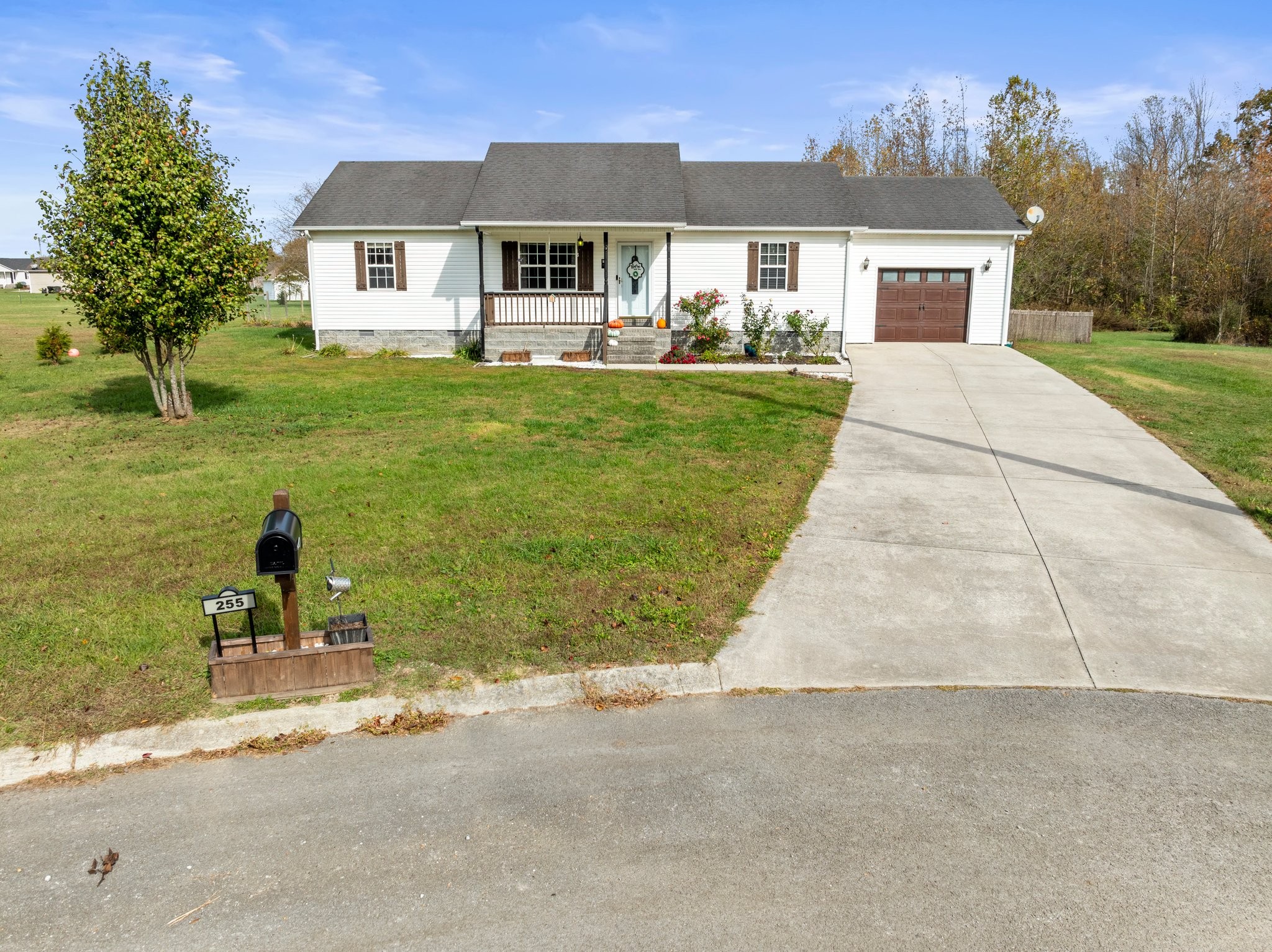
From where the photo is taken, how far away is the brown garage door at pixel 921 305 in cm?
2283

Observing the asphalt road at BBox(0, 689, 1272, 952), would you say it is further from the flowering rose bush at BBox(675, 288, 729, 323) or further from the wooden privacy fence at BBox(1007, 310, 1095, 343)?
the wooden privacy fence at BBox(1007, 310, 1095, 343)

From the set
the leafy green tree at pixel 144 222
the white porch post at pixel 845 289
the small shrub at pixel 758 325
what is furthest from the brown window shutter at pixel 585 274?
the leafy green tree at pixel 144 222

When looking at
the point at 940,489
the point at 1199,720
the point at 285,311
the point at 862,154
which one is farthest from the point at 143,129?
the point at 862,154

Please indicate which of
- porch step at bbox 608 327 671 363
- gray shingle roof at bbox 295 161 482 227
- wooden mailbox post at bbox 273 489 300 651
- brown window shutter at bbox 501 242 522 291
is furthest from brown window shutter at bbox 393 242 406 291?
wooden mailbox post at bbox 273 489 300 651

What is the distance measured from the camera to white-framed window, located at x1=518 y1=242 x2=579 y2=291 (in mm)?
21422

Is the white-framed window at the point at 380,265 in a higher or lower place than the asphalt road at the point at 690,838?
higher

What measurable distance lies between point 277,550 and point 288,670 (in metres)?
0.74

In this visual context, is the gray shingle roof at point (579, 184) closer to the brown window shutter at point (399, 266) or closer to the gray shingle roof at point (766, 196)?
the gray shingle roof at point (766, 196)

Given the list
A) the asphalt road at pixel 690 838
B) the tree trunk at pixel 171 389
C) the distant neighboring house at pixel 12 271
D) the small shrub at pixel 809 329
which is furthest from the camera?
the distant neighboring house at pixel 12 271

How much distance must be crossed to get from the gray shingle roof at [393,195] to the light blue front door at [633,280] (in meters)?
4.08

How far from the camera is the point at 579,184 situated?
71.1ft

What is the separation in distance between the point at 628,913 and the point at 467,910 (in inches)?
22.8

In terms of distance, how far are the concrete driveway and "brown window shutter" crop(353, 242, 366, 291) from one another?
47.8 feet

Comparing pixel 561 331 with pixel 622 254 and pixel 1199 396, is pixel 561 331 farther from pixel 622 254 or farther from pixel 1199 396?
pixel 1199 396
